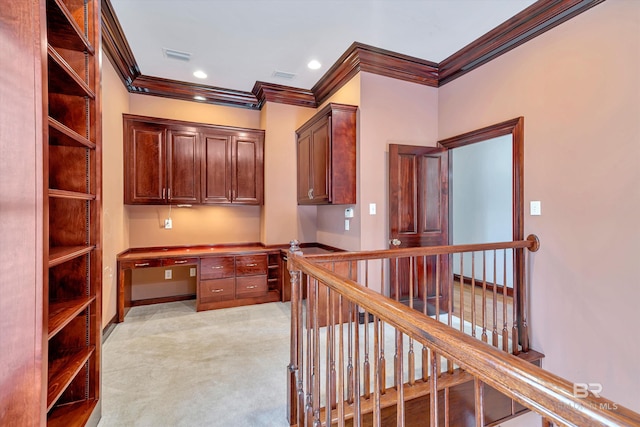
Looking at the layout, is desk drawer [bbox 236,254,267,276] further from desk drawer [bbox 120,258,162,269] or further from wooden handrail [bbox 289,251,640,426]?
wooden handrail [bbox 289,251,640,426]

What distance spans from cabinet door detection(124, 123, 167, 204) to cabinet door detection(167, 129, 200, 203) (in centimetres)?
8

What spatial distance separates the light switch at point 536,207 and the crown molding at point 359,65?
58.7 inches

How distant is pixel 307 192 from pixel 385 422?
2678 mm

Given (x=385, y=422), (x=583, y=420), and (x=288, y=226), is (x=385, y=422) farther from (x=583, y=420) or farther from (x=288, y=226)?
(x=288, y=226)

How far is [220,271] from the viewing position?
3.70 metres

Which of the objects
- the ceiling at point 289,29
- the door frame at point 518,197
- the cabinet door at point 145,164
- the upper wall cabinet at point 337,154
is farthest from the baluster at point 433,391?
the cabinet door at point 145,164

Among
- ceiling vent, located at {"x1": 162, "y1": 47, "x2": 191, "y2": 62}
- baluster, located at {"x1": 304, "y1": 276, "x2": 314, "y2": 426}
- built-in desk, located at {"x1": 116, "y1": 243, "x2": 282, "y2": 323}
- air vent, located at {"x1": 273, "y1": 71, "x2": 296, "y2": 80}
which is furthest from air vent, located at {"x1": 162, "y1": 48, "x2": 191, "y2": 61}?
baluster, located at {"x1": 304, "y1": 276, "x2": 314, "y2": 426}

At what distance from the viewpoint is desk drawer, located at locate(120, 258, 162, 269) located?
331cm

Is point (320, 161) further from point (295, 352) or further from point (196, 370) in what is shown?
point (196, 370)

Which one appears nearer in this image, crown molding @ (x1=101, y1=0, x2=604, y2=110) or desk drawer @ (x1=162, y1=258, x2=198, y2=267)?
crown molding @ (x1=101, y1=0, x2=604, y2=110)

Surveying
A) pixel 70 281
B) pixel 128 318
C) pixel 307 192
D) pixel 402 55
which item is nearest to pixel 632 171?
pixel 402 55

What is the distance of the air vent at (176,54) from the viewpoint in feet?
10.4

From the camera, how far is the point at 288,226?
428cm

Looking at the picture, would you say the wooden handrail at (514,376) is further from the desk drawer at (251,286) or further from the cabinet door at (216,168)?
the cabinet door at (216,168)
